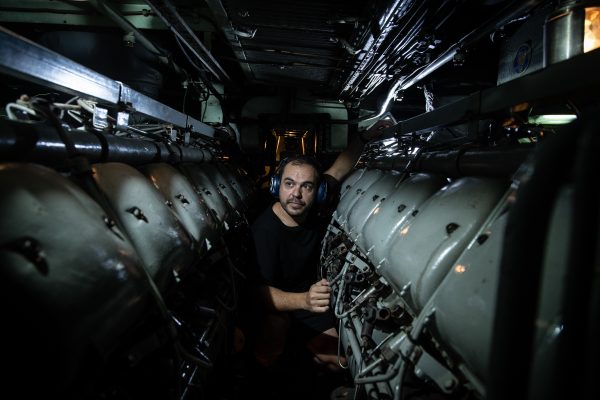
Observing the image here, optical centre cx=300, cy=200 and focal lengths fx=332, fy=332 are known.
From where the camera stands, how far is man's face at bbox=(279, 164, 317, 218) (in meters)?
3.28

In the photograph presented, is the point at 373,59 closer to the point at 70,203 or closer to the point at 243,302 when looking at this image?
the point at 243,302

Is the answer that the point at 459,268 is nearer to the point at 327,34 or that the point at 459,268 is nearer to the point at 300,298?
the point at 300,298

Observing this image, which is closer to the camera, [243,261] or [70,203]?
[70,203]

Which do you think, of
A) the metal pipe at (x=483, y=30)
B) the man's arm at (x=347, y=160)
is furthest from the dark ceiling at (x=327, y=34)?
the man's arm at (x=347, y=160)

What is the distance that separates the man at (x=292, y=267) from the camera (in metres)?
3.00

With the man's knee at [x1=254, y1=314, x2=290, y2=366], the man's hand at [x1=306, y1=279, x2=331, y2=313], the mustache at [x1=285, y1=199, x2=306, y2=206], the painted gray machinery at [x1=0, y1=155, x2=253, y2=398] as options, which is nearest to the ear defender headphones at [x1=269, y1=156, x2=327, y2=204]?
the mustache at [x1=285, y1=199, x2=306, y2=206]

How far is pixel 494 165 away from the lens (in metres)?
1.41

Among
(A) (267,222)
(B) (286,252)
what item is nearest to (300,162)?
(A) (267,222)

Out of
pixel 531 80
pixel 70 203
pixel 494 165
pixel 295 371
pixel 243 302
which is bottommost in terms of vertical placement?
pixel 295 371

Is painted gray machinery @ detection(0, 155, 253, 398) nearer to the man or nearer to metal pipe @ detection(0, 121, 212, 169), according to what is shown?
metal pipe @ detection(0, 121, 212, 169)

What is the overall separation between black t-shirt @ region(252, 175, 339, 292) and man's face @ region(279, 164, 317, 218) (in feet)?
0.57

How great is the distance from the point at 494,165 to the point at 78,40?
176 inches

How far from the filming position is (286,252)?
10.6 feet

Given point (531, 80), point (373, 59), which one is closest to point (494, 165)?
point (531, 80)
